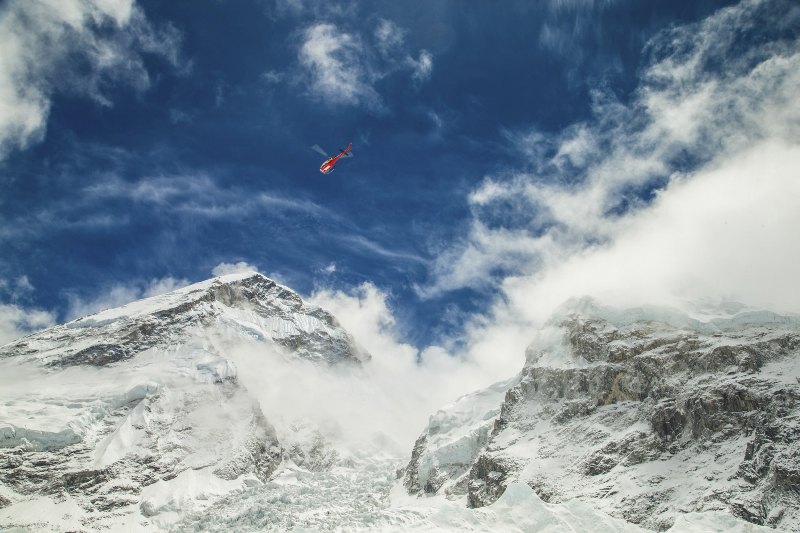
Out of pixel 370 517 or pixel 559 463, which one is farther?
pixel 370 517

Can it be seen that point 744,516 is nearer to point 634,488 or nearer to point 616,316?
point 634,488

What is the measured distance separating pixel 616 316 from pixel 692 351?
31.2 m

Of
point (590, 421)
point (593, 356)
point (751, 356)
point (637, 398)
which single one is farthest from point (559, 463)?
point (751, 356)

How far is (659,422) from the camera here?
14900cm

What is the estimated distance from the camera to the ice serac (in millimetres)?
123812

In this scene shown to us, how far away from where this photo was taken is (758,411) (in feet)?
445

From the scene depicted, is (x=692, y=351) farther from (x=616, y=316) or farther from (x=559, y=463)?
(x=559, y=463)

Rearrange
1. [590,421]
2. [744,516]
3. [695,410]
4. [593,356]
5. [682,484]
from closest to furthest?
1. [744,516]
2. [682,484]
3. [695,410]
4. [590,421]
5. [593,356]

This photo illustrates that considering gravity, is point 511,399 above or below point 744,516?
above

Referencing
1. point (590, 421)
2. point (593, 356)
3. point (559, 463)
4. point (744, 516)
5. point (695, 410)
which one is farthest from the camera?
point (593, 356)

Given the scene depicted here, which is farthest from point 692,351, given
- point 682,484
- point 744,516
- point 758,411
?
point 744,516

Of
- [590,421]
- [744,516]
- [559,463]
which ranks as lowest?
[744,516]

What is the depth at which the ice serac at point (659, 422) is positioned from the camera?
406ft

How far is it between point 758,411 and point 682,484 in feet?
75.4
